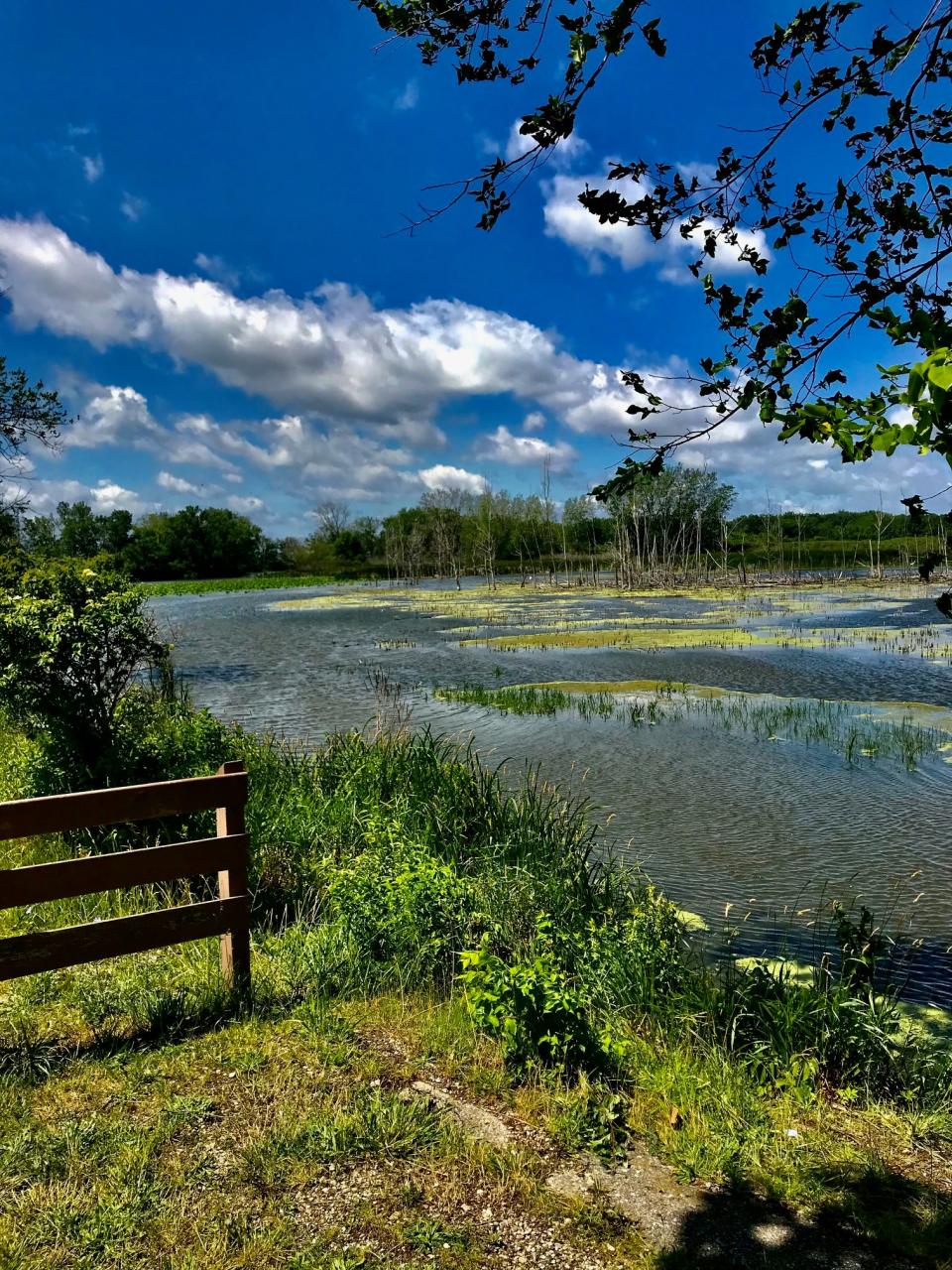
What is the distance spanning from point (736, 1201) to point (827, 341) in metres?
4.05

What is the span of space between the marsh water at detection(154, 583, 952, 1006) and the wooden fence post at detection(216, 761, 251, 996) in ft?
14.4

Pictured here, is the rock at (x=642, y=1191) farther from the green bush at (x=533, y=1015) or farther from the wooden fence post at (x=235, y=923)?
the wooden fence post at (x=235, y=923)

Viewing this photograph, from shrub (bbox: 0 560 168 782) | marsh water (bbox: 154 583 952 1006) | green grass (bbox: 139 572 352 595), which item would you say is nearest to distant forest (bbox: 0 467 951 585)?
green grass (bbox: 139 572 352 595)

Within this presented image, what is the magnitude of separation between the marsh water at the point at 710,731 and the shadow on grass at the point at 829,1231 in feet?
10.4

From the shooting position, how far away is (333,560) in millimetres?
139125

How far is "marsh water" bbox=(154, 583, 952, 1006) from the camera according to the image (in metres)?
8.40

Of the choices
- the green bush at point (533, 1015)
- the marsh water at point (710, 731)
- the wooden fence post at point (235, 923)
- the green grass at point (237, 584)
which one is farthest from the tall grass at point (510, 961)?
the green grass at point (237, 584)

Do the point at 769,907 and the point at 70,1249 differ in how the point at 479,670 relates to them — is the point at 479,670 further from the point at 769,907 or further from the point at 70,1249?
the point at 70,1249

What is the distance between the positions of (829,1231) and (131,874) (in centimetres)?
409

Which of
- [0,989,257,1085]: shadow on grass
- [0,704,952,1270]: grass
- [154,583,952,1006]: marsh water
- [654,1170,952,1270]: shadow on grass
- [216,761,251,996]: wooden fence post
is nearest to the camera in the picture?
[654,1170,952,1270]: shadow on grass

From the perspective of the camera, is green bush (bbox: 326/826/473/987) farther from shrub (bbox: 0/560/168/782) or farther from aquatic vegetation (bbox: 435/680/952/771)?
aquatic vegetation (bbox: 435/680/952/771)

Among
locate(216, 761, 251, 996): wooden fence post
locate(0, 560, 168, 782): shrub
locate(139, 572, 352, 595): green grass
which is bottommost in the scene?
locate(216, 761, 251, 996): wooden fence post

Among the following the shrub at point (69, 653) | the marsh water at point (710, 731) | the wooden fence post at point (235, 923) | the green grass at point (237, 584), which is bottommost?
the marsh water at point (710, 731)

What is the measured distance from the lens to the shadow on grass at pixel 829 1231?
313 cm
